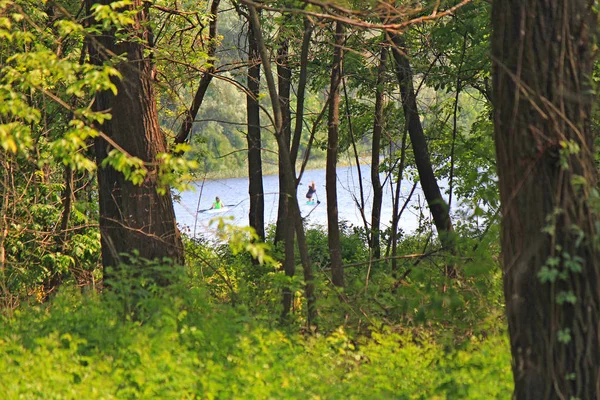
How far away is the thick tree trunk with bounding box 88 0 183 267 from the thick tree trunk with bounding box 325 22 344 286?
1886 mm

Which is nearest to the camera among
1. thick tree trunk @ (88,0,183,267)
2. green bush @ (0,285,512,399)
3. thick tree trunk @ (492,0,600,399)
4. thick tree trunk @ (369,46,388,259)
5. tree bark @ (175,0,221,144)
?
thick tree trunk @ (492,0,600,399)

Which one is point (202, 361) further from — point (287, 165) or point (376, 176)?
point (376, 176)

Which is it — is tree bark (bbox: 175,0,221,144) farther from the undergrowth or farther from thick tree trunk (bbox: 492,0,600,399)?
thick tree trunk (bbox: 492,0,600,399)

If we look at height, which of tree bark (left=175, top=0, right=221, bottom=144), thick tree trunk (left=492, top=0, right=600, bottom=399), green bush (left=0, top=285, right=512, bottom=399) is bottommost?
green bush (left=0, top=285, right=512, bottom=399)

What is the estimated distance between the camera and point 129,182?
340 inches

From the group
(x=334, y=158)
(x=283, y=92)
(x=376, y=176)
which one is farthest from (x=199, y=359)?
(x=376, y=176)

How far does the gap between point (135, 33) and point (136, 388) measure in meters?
4.25

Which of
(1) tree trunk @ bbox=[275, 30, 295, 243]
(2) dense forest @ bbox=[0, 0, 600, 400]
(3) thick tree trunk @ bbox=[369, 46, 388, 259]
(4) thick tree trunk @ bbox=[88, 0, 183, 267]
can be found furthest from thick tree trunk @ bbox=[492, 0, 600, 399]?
(3) thick tree trunk @ bbox=[369, 46, 388, 259]

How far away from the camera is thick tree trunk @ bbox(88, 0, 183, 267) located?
337 inches

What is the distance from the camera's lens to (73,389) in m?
5.46

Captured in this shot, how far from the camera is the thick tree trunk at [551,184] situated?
480cm

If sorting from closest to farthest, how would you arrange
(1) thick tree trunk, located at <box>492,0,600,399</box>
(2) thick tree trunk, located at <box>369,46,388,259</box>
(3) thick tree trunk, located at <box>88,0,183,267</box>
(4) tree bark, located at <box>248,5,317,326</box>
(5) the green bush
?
1. (1) thick tree trunk, located at <box>492,0,600,399</box>
2. (5) the green bush
3. (4) tree bark, located at <box>248,5,317,326</box>
4. (3) thick tree trunk, located at <box>88,0,183,267</box>
5. (2) thick tree trunk, located at <box>369,46,388,259</box>

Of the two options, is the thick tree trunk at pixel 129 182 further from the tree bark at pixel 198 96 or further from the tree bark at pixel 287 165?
the tree bark at pixel 198 96

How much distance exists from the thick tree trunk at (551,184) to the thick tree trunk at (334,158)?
424cm
